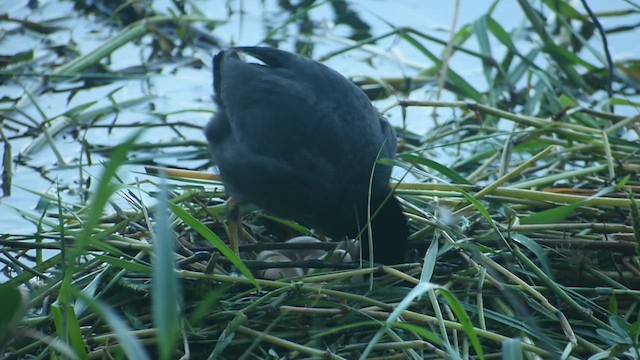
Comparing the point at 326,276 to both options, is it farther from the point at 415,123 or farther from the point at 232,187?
the point at 415,123

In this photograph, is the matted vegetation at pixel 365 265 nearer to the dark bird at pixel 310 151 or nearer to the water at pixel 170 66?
the water at pixel 170 66

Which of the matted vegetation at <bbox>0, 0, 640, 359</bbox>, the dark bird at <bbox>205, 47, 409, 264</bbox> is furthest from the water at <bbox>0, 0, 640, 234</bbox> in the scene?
the dark bird at <bbox>205, 47, 409, 264</bbox>

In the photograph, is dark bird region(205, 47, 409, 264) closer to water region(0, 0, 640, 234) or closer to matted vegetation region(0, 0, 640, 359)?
matted vegetation region(0, 0, 640, 359)

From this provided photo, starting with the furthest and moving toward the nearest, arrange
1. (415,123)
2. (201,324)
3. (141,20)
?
(141,20) → (415,123) → (201,324)

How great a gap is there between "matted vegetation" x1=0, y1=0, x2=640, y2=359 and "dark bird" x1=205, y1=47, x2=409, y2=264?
14 cm

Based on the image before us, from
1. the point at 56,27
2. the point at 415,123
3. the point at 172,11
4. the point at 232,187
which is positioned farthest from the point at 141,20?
the point at 232,187

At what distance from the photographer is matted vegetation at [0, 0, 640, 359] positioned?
2.49 meters

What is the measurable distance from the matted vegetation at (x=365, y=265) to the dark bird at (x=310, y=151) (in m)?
0.14

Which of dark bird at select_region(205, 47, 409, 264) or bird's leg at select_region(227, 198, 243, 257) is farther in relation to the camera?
bird's leg at select_region(227, 198, 243, 257)

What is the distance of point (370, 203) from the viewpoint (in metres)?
3.19

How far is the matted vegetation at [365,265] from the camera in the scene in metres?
2.49

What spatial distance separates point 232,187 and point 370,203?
0.65 metres

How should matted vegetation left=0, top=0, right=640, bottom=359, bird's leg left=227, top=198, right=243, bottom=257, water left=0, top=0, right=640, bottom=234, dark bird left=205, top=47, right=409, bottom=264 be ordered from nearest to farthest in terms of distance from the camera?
matted vegetation left=0, top=0, right=640, bottom=359 → dark bird left=205, top=47, right=409, bottom=264 → bird's leg left=227, top=198, right=243, bottom=257 → water left=0, top=0, right=640, bottom=234

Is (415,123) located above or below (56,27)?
below
